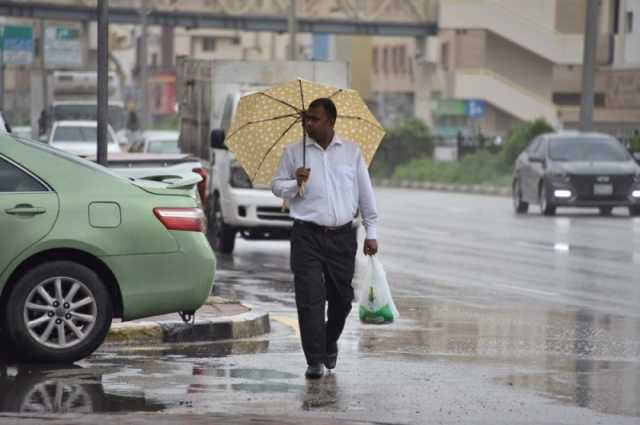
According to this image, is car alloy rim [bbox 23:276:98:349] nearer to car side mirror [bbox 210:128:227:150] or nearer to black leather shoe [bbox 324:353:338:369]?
black leather shoe [bbox 324:353:338:369]

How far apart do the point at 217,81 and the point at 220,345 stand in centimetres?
1371

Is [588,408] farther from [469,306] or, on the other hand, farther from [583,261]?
[583,261]

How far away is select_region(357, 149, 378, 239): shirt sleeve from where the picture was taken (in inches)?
463

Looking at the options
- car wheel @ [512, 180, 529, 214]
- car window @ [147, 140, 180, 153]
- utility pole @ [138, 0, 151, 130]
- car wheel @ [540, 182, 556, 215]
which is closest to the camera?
car wheel @ [540, 182, 556, 215]

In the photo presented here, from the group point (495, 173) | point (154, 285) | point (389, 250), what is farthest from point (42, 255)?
point (495, 173)

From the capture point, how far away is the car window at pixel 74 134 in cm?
4216

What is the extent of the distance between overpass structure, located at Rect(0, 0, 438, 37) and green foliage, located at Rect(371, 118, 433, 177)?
852cm

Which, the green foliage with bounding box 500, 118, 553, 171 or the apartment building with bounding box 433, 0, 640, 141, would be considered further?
the apartment building with bounding box 433, 0, 640, 141

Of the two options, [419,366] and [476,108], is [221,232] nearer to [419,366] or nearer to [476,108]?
[419,366]

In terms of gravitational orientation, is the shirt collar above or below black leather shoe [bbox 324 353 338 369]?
above

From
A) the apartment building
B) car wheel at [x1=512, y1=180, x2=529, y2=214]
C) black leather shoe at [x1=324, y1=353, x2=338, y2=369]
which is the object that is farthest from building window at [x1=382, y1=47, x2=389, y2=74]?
black leather shoe at [x1=324, y1=353, x2=338, y2=369]

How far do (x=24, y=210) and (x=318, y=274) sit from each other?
1.85 meters

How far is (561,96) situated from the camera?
281ft

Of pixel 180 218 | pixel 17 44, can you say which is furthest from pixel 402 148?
pixel 180 218
